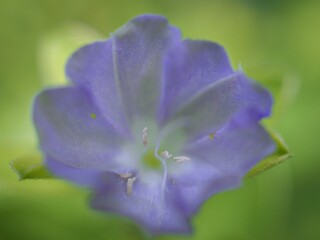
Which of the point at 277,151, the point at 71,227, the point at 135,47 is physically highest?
Answer: the point at 135,47

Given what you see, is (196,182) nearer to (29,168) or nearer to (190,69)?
(190,69)

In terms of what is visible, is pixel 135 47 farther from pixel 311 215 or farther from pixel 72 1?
pixel 72 1

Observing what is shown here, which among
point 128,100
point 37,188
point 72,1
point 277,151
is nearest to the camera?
point 277,151

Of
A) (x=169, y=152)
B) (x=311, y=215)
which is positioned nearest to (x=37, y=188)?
(x=169, y=152)

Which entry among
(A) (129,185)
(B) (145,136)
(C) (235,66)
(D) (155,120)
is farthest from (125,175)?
(C) (235,66)

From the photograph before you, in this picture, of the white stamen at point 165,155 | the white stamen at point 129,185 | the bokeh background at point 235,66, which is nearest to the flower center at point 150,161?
the white stamen at point 165,155

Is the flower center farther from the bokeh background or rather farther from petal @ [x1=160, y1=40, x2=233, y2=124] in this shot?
the bokeh background
